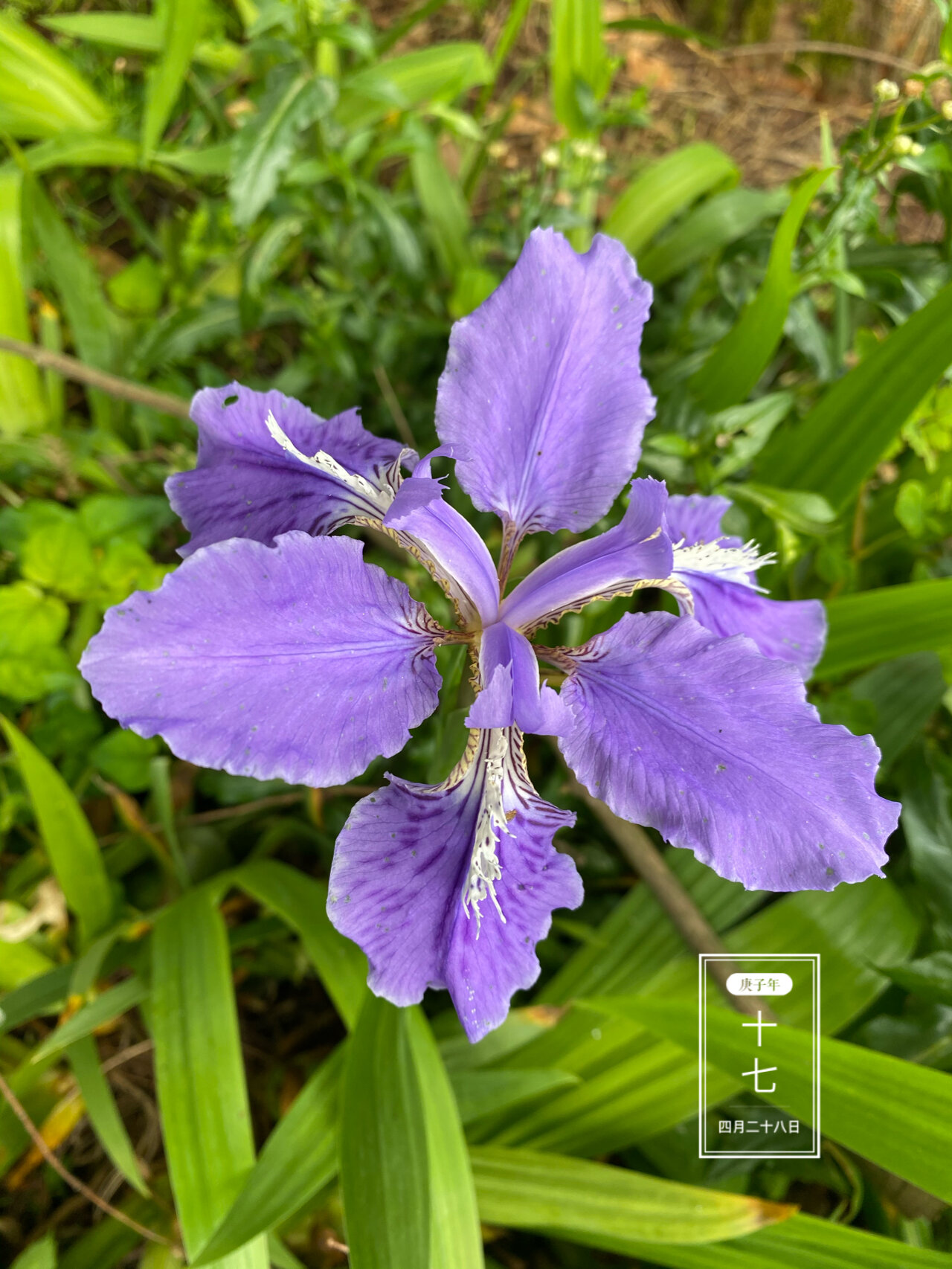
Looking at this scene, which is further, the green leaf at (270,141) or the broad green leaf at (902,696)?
the broad green leaf at (902,696)

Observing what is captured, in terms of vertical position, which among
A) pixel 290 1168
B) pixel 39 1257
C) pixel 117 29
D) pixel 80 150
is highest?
pixel 117 29

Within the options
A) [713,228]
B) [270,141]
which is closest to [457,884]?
[270,141]

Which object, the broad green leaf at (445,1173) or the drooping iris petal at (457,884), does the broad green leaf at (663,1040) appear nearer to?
the broad green leaf at (445,1173)

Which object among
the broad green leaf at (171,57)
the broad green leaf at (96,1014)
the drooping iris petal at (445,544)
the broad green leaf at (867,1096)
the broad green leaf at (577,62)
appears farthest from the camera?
the broad green leaf at (577,62)

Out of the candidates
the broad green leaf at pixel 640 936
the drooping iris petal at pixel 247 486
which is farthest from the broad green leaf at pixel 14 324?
the broad green leaf at pixel 640 936

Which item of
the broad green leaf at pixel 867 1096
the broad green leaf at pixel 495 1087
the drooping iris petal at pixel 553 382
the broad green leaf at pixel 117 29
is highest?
the broad green leaf at pixel 117 29

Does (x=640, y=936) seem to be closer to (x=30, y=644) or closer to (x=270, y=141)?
(x=30, y=644)

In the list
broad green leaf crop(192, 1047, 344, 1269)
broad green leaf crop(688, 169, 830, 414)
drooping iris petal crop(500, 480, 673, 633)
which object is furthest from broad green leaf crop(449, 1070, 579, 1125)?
broad green leaf crop(688, 169, 830, 414)
